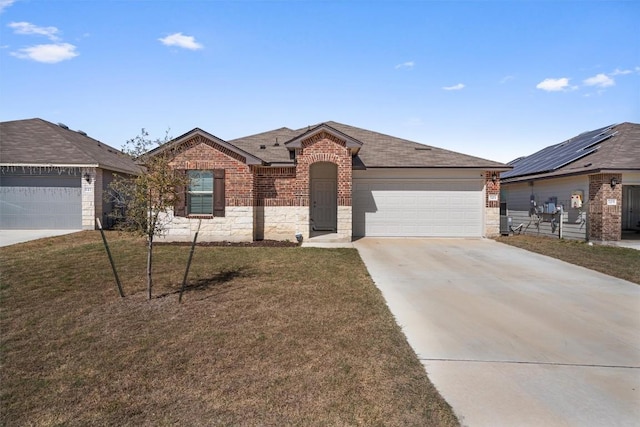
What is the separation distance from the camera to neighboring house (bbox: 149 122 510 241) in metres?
13.1

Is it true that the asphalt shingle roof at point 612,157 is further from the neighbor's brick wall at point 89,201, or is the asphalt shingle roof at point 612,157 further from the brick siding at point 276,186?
the neighbor's brick wall at point 89,201

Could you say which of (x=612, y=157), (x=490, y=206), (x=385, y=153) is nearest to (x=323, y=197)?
(x=385, y=153)

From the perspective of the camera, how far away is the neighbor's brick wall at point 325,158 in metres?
13.4

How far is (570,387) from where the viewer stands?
354 centimetres

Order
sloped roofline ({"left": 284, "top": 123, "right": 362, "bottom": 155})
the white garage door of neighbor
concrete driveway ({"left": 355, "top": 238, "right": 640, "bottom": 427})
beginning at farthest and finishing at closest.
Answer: the white garage door of neighbor
sloped roofline ({"left": 284, "top": 123, "right": 362, "bottom": 155})
concrete driveway ({"left": 355, "top": 238, "right": 640, "bottom": 427})

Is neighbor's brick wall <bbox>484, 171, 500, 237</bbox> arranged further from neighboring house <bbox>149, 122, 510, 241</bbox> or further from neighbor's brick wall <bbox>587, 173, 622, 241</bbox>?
neighbor's brick wall <bbox>587, 173, 622, 241</bbox>

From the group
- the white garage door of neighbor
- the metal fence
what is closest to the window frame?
the white garage door of neighbor

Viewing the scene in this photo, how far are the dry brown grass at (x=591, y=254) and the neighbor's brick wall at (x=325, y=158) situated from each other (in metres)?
6.70

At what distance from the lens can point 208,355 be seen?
4043 mm

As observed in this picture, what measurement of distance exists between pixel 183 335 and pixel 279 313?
1.40m

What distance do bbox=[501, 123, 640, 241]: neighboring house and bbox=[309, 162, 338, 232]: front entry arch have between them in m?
9.20

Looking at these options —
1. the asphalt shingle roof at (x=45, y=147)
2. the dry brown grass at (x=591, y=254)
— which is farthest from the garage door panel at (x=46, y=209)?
the dry brown grass at (x=591, y=254)

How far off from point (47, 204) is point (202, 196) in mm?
7950

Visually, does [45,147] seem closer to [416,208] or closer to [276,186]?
[276,186]
